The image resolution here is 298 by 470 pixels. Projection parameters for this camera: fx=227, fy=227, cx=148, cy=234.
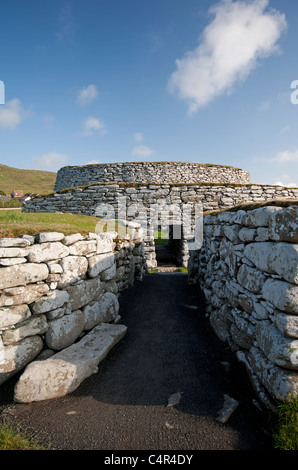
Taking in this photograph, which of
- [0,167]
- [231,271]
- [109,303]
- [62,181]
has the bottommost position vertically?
[109,303]

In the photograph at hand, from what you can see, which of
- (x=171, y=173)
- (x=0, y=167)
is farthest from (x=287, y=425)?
(x=0, y=167)

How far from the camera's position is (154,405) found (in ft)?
10.4

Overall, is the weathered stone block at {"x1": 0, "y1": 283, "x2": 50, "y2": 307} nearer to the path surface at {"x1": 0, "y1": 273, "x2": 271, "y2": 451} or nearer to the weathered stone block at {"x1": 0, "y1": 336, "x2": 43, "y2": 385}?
the weathered stone block at {"x1": 0, "y1": 336, "x2": 43, "y2": 385}

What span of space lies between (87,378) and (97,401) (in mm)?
533

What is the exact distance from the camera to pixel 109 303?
538 centimetres

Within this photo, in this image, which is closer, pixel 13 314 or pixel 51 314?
pixel 13 314

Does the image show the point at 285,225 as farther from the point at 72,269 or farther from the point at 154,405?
the point at 72,269

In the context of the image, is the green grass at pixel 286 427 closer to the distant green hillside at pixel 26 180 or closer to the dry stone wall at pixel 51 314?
the dry stone wall at pixel 51 314

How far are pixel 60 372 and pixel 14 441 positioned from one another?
940 mm

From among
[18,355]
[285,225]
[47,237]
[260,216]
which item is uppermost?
[260,216]

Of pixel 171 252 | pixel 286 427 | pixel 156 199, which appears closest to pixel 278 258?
pixel 286 427
